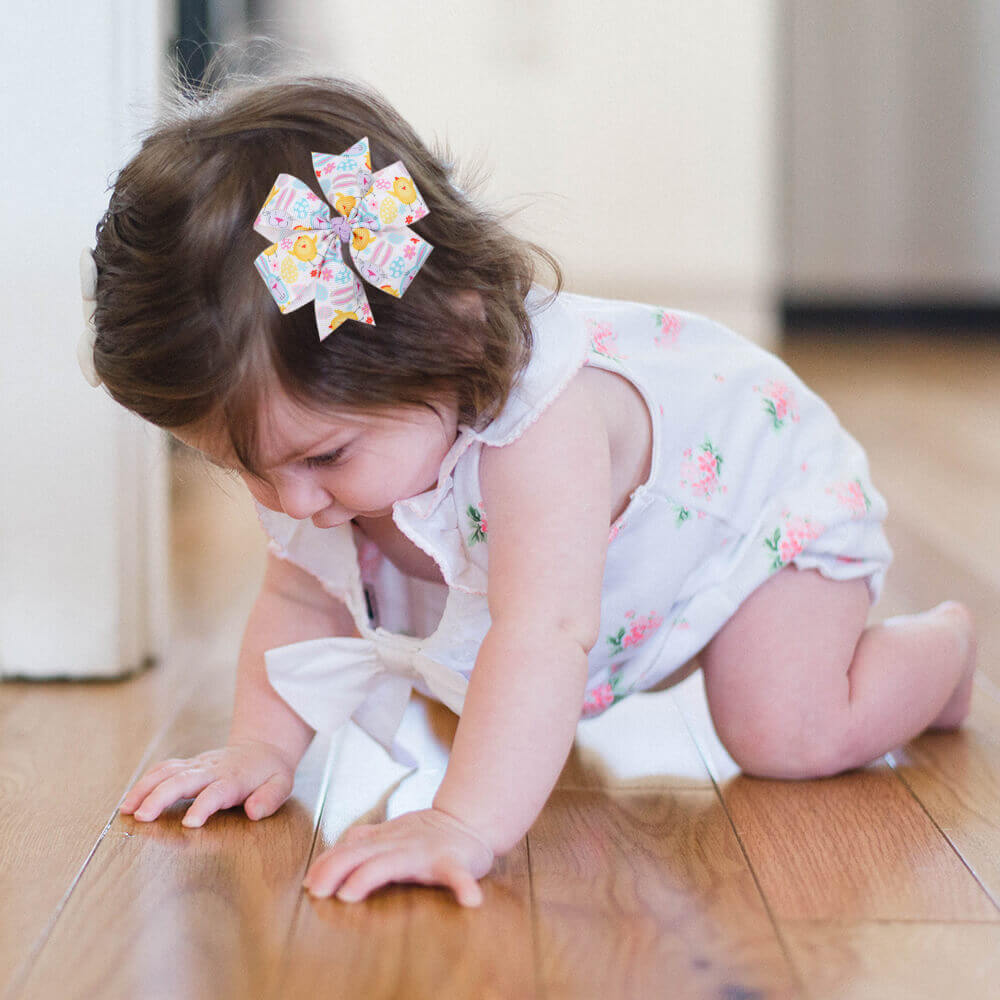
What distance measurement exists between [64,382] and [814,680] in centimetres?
65

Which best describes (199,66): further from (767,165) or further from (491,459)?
(491,459)

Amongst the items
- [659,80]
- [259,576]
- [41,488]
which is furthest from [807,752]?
[659,80]

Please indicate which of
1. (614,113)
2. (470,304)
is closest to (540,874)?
(470,304)

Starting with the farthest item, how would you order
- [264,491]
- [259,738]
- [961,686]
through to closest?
[961,686] → [259,738] → [264,491]

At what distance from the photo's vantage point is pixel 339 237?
2.41 ft

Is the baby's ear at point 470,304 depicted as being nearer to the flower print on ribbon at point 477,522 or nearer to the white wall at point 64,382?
the flower print on ribbon at point 477,522

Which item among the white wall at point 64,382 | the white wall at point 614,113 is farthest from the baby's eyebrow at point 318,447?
the white wall at point 614,113

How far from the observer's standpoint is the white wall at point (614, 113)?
11.7ft

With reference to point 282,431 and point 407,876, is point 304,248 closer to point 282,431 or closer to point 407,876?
point 282,431

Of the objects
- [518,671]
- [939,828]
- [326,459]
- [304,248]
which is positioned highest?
[304,248]

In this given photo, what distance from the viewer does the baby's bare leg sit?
953 mm

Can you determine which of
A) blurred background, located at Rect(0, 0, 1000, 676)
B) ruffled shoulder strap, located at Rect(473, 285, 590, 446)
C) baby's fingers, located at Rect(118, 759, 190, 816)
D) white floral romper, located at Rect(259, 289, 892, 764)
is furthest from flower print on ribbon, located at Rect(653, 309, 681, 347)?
blurred background, located at Rect(0, 0, 1000, 676)

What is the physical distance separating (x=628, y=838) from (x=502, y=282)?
0.34 meters

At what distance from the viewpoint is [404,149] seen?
0.78 metres
